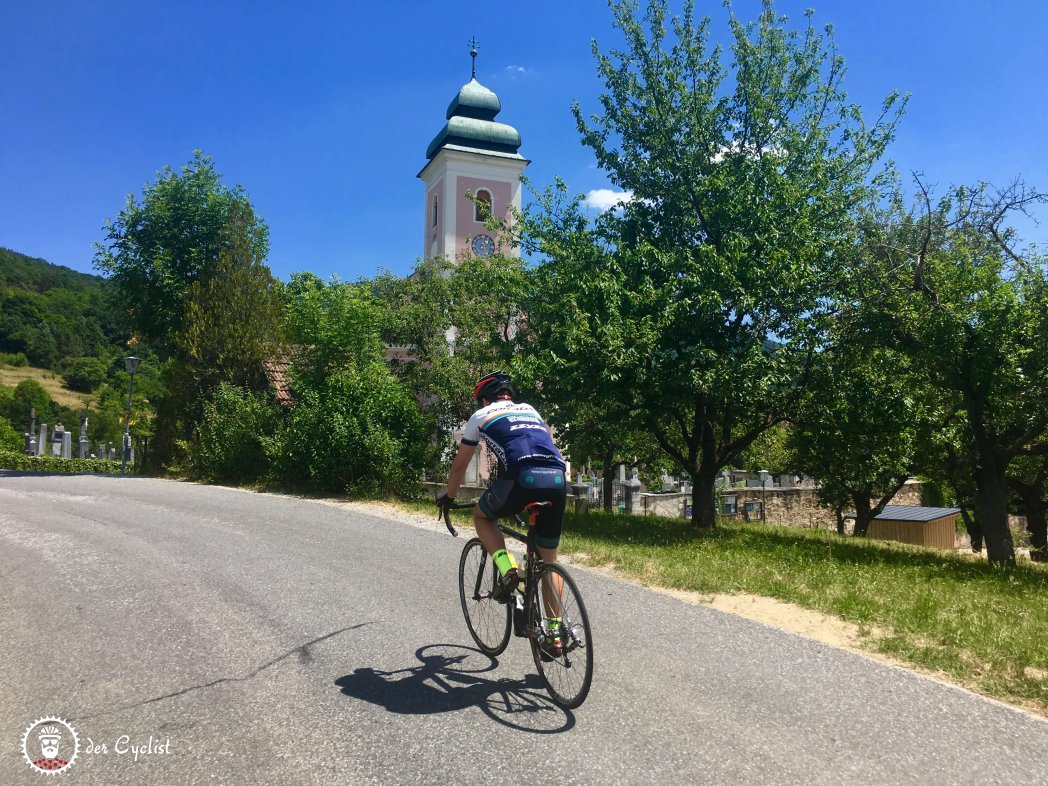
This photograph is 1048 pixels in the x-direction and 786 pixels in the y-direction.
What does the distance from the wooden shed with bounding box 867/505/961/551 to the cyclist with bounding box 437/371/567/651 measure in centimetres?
3119

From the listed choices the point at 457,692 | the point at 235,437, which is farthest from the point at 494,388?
the point at 235,437

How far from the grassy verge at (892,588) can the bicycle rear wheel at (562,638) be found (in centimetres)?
272

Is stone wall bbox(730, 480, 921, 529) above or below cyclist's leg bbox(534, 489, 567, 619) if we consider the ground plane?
below

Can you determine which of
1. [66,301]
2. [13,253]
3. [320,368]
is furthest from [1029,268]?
[13,253]

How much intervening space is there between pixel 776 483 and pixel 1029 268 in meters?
30.3

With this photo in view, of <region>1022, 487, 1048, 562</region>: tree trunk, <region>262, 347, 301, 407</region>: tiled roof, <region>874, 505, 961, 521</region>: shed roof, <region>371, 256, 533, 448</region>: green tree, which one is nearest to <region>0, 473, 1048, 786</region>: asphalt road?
<region>371, 256, 533, 448</region>: green tree

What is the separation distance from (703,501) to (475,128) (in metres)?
34.8

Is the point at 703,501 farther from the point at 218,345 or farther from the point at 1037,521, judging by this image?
the point at 1037,521

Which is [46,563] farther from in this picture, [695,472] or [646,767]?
[695,472]

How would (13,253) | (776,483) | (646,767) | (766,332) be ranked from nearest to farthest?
(646,767), (766,332), (776,483), (13,253)

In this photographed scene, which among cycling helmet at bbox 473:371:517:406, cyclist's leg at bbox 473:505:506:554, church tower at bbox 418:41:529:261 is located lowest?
cyclist's leg at bbox 473:505:506:554

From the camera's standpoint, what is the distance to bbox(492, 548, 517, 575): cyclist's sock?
5.02 meters

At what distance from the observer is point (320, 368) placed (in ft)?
69.8

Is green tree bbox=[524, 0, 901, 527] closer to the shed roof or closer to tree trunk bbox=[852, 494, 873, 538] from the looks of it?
tree trunk bbox=[852, 494, 873, 538]
